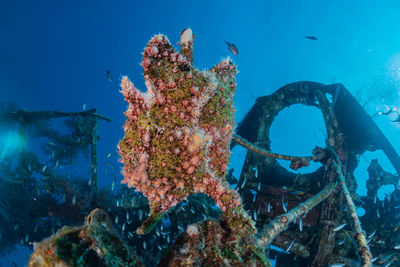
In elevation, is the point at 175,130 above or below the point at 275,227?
above

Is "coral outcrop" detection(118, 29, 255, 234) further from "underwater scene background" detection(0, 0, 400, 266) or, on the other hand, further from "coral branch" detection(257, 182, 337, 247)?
"coral branch" detection(257, 182, 337, 247)

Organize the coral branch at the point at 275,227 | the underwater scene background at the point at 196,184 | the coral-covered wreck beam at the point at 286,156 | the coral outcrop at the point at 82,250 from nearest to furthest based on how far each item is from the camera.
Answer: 1. the coral outcrop at the point at 82,250
2. the underwater scene background at the point at 196,184
3. the coral branch at the point at 275,227
4. the coral-covered wreck beam at the point at 286,156

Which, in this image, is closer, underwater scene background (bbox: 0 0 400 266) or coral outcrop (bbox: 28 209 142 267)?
coral outcrop (bbox: 28 209 142 267)

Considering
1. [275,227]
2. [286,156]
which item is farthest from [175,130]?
[286,156]

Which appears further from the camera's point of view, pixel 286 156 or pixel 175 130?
pixel 286 156

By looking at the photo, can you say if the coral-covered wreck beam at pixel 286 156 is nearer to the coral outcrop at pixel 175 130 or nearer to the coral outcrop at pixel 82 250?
the coral outcrop at pixel 175 130

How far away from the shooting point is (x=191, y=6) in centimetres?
11631

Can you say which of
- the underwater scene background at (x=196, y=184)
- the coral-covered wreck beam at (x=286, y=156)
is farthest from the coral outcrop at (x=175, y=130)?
the coral-covered wreck beam at (x=286, y=156)

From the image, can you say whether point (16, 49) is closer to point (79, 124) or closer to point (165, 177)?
point (79, 124)

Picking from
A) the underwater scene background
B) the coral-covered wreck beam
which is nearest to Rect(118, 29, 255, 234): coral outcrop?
the underwater scene background

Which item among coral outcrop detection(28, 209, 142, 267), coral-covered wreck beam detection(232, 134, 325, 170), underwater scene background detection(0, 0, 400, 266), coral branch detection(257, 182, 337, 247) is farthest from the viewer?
coral-covered wreck beam detection(232, 134, 325, 170)

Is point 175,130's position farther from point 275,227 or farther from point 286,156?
point 286,156

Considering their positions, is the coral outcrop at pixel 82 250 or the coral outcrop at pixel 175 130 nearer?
the coral outcrop at pixel 82 250

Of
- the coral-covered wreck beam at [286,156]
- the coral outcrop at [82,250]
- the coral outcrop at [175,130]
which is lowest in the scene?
the coral outcrop at [82,250]
